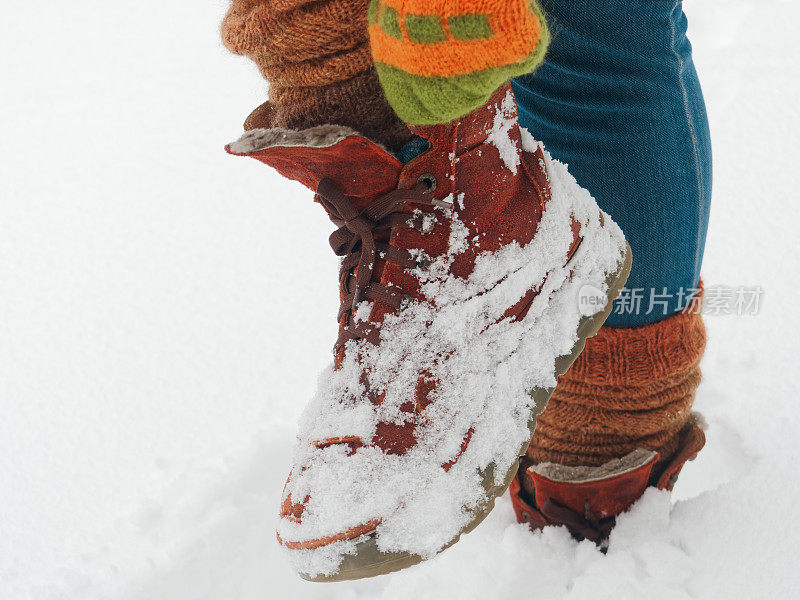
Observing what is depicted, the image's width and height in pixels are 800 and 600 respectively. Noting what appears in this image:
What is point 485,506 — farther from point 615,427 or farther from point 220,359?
point 220,359

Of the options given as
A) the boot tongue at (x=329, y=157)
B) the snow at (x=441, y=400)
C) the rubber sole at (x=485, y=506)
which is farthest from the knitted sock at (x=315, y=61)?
the rubber sole at (x=485, y=506)

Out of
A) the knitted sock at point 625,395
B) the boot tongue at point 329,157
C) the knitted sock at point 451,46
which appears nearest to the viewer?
the knitted sock at point 451,46

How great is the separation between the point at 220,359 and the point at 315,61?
844mm

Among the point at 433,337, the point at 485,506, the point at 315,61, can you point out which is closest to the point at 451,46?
the point at 315,61

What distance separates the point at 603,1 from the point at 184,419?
0.95m

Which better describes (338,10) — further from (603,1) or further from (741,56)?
(741,56)

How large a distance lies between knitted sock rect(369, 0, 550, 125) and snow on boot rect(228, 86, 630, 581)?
112 mm

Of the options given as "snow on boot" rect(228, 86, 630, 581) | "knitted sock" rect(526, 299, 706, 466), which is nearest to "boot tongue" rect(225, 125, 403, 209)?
"snow on boot" rect(228, 86, 630, 581)

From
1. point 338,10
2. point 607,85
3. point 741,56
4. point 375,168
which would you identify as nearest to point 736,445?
point 607,85

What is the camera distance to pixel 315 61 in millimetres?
604

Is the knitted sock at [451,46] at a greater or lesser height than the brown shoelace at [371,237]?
greater

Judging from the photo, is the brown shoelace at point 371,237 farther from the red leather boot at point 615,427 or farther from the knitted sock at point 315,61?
the red leather boot at point 615,427

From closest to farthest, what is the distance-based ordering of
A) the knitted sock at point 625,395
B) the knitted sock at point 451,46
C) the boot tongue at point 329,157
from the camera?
the knitted sock at point 451,46, the boot tongue at point 329,157, the knitted sock at point 625,395

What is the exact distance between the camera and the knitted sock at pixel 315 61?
0.57 m
